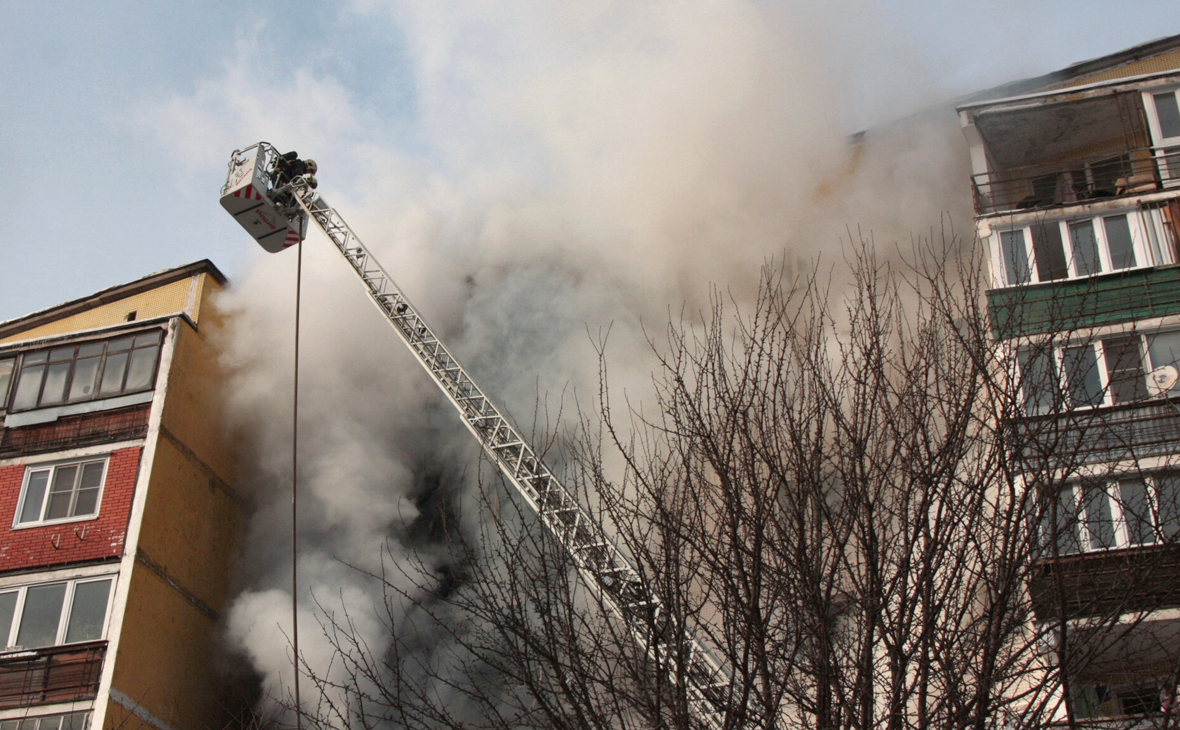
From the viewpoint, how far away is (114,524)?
1908cm

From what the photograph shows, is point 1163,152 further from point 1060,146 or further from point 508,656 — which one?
point 508,656

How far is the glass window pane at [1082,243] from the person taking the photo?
15.9m

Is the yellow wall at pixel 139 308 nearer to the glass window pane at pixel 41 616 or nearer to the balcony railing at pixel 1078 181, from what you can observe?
the glass window pane at pixel 41 616

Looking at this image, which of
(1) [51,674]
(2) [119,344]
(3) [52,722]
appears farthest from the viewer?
(2) [119,344]

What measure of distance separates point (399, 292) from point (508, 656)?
50.8ft

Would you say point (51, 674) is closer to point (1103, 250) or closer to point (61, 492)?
point (61, 492)

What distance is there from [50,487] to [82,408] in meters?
1.58

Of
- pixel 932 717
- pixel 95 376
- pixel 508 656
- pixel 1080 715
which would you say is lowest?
pixel 932 717

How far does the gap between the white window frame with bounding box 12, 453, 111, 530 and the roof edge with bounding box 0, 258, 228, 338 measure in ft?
16.5

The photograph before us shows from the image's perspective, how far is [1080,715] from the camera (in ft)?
43.3

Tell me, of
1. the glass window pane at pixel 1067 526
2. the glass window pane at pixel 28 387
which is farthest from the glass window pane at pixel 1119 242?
the glass window pane at pixel 28 387

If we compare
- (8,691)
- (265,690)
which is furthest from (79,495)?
(265,690)

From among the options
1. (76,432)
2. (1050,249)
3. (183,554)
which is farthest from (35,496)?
(1050,249)

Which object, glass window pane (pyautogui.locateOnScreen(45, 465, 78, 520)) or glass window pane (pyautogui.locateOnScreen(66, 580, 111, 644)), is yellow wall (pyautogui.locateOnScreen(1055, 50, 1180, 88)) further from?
glass window pane (pyautogui.locateOnScreen(45, 465, 78, 520))
